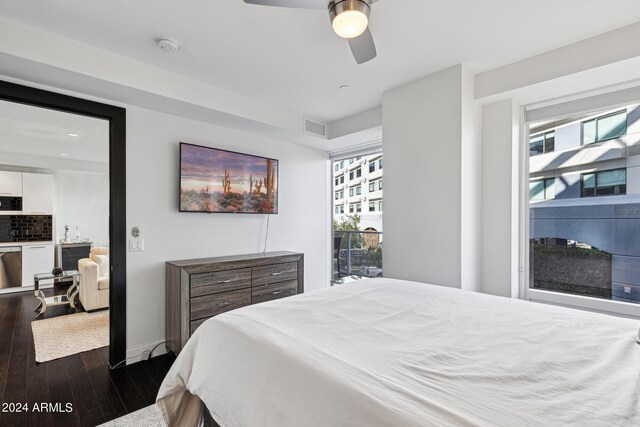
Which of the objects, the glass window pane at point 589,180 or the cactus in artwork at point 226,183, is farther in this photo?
the cactus in artwork at point 226,183

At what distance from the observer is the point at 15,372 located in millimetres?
2527

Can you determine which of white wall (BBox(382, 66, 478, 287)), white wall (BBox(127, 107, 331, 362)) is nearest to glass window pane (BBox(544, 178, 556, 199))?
white wall (BBox(382, 66, 478, 287))

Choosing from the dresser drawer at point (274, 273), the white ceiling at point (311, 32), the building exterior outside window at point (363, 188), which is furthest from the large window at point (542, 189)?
the dresser drawer at point (274, 273)

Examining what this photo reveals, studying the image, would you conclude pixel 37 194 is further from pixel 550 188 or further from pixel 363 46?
pixel 550 188

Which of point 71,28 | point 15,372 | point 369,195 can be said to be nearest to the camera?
point 71,28

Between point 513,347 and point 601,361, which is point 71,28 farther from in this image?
point 601,361

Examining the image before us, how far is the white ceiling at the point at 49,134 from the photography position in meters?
3.51

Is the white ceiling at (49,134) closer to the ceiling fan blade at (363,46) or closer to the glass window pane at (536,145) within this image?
the ceiling fan blade at (363,46)

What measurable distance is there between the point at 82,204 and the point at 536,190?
8030 mm

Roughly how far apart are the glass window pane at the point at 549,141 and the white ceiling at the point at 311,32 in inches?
30.2

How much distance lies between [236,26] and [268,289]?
2.47 meters

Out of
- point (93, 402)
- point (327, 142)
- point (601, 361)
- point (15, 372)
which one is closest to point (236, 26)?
point (327, 142)

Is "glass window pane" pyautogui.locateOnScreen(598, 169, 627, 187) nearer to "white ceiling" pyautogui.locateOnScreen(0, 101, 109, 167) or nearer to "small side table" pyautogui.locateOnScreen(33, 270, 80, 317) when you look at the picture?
"white ceiling" pyautogui.locateOnScreen(0, 101, 109, 167)

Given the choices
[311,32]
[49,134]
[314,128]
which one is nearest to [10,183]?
[49,134]
